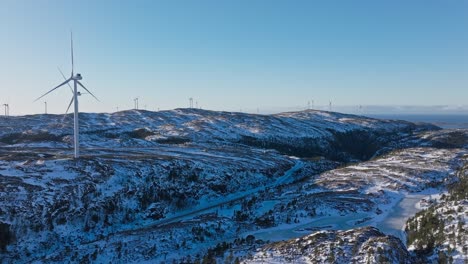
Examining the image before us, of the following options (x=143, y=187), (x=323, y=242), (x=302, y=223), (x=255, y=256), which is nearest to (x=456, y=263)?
(x=323, y=242)

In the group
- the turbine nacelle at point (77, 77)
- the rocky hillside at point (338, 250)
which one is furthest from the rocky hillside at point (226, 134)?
the rocky hillside at point (338, 250)

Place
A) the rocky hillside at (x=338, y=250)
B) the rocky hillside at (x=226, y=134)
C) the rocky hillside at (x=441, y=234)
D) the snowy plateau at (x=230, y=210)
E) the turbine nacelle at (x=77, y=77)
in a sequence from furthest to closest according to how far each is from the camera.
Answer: the rocky hillside at (x=226, y=134)
the turbine nacelle at (x=77, y=77)
the snowy plateau at (x=230, y=210)
the rocky hillside at (x=441, y=234)
the rocky hillside at (x=338, y=250)

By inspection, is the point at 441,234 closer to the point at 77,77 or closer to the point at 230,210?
the point at 230,210

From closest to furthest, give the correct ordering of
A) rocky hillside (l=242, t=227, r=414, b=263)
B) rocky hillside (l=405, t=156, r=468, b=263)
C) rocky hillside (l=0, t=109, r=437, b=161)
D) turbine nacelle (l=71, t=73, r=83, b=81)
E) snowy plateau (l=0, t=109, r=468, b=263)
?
rocky hillside (l=242, t=227, r=414, b=263) < rocky hillside (l=405, t=156, r=468, b=263) < snowy plateau (l=0, t=109, r=468, b=263) < turbine nacelle (l=71, t=73, r=83, b=81) < rocky hillside (l=0, t=109, r=437, b=161)

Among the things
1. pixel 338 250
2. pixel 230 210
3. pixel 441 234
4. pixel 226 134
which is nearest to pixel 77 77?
pixel 230 210

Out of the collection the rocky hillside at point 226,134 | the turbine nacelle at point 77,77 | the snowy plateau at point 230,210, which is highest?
the turbine nacelle at point 77,77

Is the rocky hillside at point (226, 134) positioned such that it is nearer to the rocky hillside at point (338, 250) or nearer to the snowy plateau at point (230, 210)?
the snowy plateau at point (230, 210)

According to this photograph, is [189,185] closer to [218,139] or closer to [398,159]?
[398,159]

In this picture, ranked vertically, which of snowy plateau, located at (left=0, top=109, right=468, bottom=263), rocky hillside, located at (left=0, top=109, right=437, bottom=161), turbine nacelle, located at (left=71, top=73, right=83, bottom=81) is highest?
turbine nacelle, located at (left=71, top=73, right=83, bottom=81)

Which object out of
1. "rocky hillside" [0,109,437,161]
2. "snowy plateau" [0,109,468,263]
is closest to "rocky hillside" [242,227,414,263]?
"snowy plateau" [0,109,468,263]

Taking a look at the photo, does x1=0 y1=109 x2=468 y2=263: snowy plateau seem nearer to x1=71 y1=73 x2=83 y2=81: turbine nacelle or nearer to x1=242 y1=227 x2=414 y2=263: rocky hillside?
x1=242 y1=227 x2=414 y2=263: rocky hillside
